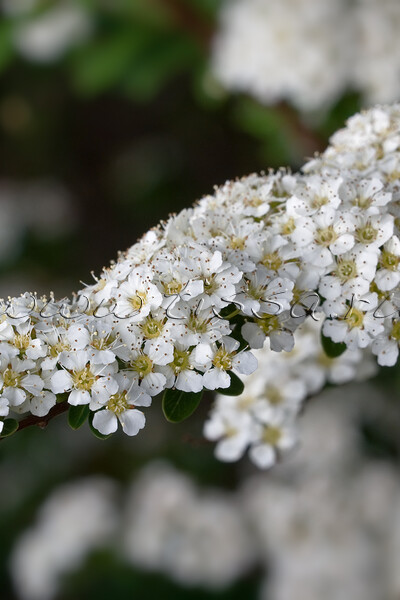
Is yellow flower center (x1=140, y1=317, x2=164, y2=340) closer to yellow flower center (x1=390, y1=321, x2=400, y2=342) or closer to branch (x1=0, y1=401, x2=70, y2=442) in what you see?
branch (x1=0, y1=401, x2=70, y2=442)

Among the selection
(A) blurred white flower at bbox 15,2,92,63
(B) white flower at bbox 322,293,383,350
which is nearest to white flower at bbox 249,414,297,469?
(B) white flower at bbox 322,293,383,350

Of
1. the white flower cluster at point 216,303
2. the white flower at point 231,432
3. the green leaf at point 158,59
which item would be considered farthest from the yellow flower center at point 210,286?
the green leaf at point 158,59

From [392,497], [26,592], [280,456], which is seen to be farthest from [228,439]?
[26,592]

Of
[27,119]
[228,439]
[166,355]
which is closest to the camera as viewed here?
[166,355]

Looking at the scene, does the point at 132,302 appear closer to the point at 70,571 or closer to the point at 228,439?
the point at 228,439

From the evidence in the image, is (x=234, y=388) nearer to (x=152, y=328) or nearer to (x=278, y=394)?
(x=152, y=328)

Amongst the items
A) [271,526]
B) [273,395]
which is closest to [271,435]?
[273,395]
